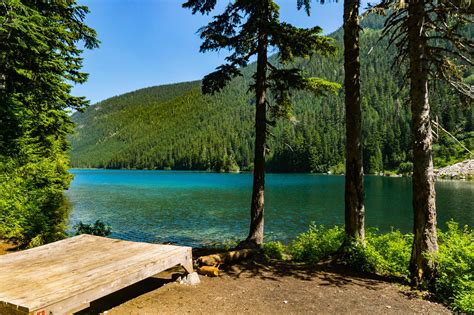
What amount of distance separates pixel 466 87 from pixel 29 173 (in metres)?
14.6

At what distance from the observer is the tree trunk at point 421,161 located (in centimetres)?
681

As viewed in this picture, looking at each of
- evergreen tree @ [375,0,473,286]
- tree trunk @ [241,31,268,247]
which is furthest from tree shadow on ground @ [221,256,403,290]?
tree trunk @ [241,31,268,247]

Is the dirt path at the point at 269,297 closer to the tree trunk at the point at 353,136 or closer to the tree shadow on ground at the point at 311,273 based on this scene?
the tree shadow on ground at the point at 311,273

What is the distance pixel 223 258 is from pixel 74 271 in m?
4.08

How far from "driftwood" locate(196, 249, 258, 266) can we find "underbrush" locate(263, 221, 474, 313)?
189cm

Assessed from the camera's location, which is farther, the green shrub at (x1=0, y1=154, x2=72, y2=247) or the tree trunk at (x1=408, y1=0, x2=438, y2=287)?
the green shrub at (x1=0, y1=154, x2=72, y2=247)

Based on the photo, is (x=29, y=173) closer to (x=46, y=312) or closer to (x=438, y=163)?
(x=46, y=312)

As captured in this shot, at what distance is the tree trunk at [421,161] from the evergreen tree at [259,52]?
3.83 metres

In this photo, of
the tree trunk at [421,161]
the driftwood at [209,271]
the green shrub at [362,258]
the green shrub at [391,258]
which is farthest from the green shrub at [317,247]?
the driftwood at [209,271]

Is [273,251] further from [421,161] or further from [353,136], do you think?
[421,161]

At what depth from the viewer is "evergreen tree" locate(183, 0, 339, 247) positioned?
35.1ft

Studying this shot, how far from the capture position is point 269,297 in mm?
6188

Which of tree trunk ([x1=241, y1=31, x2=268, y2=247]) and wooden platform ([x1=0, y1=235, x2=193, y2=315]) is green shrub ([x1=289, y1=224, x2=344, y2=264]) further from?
wooden platform ([x1=0, y1=235, x2=193, y2=315])

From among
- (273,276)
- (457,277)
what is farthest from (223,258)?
(457,277)
